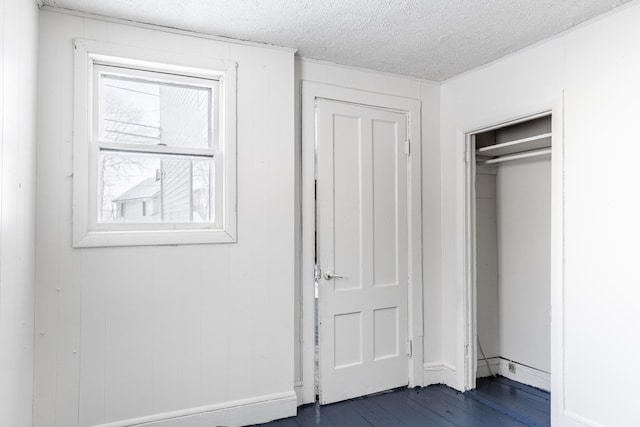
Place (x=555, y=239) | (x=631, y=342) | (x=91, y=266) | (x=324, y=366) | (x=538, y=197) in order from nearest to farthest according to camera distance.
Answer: (x=631, y=342)
(x=91, y=266)
(x=555, y=239)
(x=324, y=366)
(x=538, y=197)

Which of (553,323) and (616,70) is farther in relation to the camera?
(553,323)

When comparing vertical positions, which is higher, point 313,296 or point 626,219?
point 626,219

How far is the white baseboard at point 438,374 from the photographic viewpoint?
322 cm

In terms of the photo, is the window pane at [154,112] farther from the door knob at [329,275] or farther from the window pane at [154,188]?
the door knob at [329,275]

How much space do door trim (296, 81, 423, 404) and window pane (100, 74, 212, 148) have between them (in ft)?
2.27

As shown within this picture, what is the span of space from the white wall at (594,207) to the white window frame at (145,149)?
6.24 ft

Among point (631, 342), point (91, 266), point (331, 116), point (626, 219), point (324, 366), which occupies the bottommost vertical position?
point (324, 366)

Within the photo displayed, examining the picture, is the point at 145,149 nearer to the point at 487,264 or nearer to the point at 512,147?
the point at 512,147

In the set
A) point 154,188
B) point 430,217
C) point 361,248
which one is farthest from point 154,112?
point 430,217

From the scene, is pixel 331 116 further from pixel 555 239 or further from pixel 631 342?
pixel 631 342

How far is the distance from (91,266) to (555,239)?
2656 millimetres

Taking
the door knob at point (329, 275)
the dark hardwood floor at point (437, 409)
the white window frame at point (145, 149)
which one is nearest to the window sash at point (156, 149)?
the white window frame at point (145, 149)

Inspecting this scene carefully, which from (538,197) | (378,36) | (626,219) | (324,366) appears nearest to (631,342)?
(626,219)

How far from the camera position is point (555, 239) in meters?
2.46
